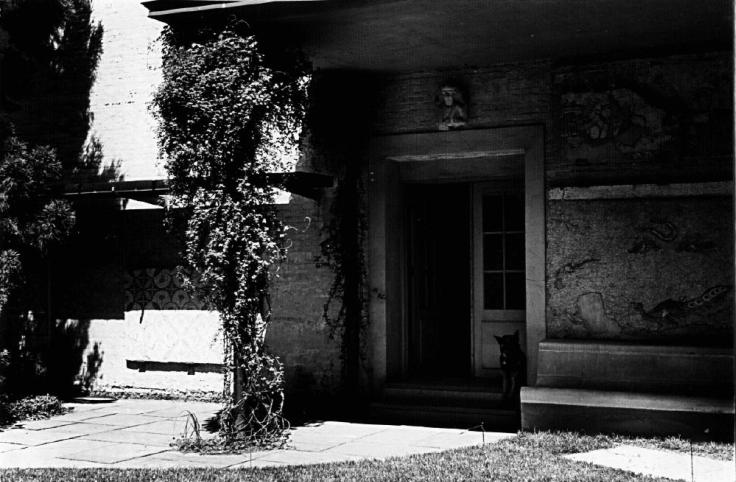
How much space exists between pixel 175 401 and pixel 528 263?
4.74 m

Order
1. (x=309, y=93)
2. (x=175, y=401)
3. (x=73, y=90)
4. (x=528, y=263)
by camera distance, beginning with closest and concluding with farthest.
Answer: (x=528, y=263) < (x=309, y=93) < (x=175, y=401) < (x=73, y=90)

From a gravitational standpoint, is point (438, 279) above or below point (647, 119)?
below

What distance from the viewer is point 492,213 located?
1071 centimetres

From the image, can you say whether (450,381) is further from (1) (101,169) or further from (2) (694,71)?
(1) (101,169)

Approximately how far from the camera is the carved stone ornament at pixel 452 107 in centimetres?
980

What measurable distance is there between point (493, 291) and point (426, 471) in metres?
4.23

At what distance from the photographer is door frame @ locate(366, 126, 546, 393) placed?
9.52 m

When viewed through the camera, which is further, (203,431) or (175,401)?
(175,401)

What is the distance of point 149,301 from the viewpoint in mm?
11492

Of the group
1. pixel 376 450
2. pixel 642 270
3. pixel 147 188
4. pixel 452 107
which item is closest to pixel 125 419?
pixel 147 188

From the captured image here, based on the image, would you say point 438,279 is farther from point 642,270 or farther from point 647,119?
point 647,119

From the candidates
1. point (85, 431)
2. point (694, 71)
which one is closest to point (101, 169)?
point (85, 431)

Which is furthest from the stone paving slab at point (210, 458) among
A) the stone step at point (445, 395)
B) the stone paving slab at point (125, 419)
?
the stone step at point (445, 395)

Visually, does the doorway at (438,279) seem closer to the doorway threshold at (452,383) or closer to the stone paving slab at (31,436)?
the doorway threshold at (452,383)
